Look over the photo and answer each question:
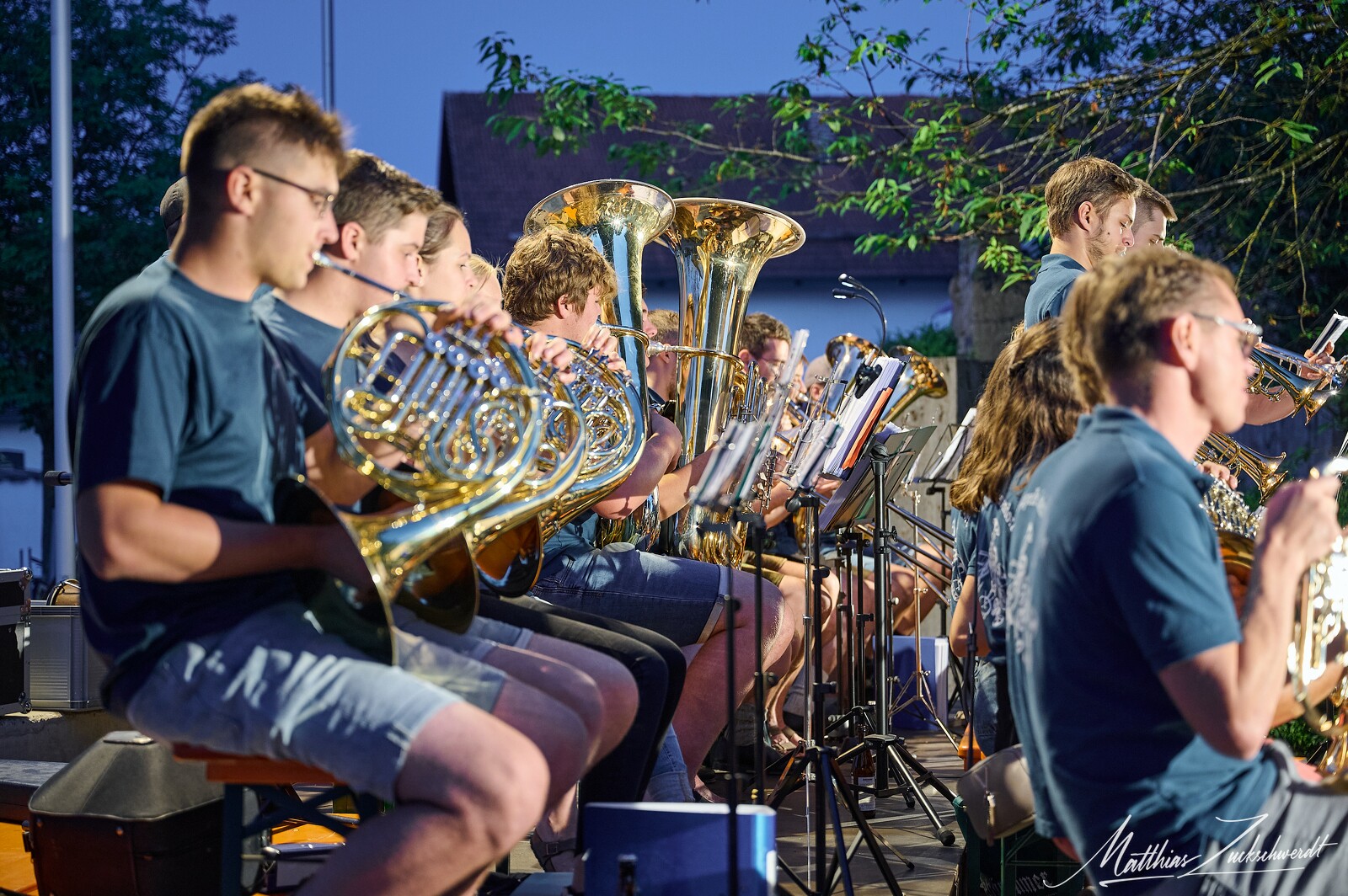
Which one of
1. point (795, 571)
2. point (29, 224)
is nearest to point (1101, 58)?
point (795, 571)

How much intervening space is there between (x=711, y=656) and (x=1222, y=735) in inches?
101

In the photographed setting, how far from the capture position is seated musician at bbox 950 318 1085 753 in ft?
10.5

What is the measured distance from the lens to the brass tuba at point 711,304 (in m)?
4.72

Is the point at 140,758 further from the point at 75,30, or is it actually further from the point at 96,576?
the point at 75,30

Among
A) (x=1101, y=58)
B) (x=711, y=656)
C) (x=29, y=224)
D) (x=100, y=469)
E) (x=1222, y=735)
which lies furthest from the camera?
(x=29, y=224)

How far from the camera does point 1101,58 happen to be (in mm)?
8555

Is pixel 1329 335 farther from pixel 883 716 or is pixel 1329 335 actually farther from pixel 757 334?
pixel 757 334

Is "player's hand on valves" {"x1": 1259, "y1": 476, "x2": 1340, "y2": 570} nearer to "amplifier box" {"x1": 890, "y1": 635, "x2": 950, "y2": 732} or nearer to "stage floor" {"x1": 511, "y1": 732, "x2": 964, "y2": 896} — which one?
"stage floor" {"x1": 511, "y1": 732, "x2": 964, "y2": 896}

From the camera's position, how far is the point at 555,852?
12.0 ft

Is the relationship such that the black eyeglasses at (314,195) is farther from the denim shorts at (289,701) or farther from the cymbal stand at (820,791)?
the cymbal stand at (820,791)

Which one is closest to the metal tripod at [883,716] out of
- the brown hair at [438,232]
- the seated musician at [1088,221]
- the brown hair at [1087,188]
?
the seated musician at [1088,221]

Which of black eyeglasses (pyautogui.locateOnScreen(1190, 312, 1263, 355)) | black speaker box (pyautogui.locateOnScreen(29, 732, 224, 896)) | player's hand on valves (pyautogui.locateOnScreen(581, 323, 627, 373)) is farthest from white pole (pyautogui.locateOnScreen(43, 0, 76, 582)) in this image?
black eyeglasses (pyautogui.locateOnScreen(1190, 312, 1263, 355))

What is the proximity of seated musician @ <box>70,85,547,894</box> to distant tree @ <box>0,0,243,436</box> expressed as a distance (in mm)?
15630

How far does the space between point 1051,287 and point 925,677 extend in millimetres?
3379
